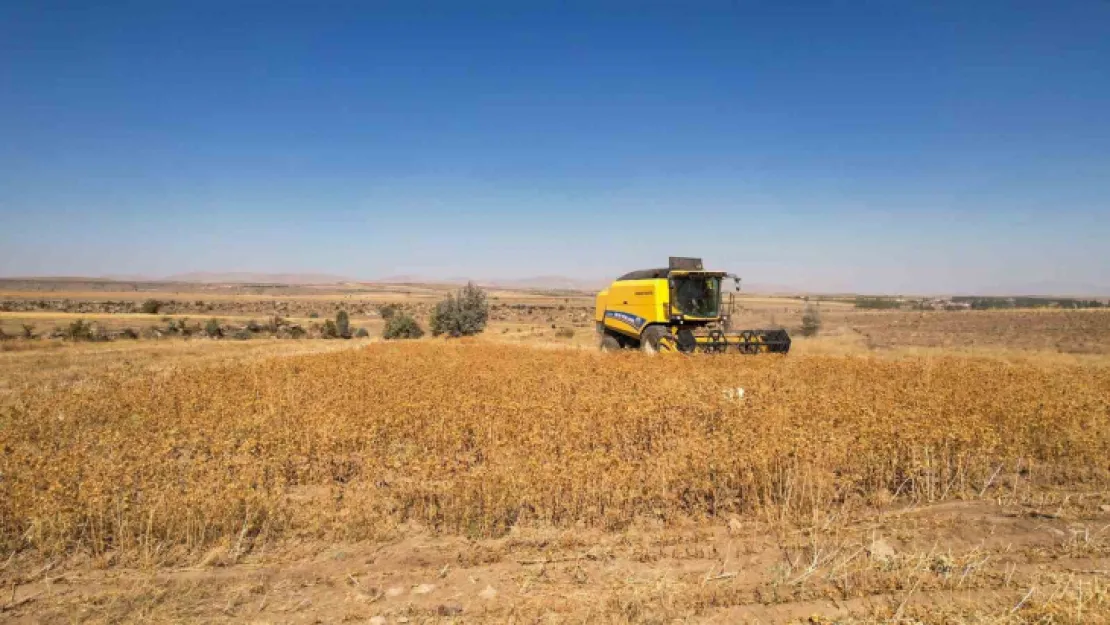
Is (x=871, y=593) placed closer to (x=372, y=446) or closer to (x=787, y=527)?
(x=787, y=527)

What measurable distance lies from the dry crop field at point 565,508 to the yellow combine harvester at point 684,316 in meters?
6.39

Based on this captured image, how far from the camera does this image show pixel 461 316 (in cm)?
3416

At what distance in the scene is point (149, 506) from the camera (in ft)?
17.4

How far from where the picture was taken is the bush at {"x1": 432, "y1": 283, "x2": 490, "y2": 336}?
112ft

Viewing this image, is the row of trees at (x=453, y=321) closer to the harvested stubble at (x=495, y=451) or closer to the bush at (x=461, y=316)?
the bush at (x=461, y=316)

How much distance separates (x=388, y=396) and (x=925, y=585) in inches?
315

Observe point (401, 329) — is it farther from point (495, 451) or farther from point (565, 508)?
point (565, 508)

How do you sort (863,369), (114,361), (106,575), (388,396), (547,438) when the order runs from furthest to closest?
(114,361), (863,369), (388,396), (547,438), (106,575)

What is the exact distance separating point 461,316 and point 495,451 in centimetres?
2769

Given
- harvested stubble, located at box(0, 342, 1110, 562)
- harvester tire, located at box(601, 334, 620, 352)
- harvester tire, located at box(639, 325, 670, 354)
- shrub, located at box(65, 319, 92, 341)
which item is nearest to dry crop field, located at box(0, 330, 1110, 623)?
harvested stubble, located at box(0, 342, 1110, 562)

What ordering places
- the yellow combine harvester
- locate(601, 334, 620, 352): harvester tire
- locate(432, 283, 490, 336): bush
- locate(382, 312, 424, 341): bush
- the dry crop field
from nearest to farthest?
the dry crop field → the yellow combine harvester → locate(601, 334, 620, 352): harvester tire → locate(432, 283, 490, 336): bush → locate(382, 312, 424, 341): bush

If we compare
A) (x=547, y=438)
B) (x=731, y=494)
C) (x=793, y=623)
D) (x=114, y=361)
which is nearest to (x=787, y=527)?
(x=731, y=494)

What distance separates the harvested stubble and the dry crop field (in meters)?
0.04

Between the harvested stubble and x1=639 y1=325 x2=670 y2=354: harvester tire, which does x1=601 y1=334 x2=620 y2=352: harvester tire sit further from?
the harvested stubble
